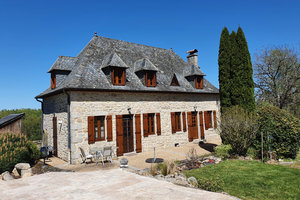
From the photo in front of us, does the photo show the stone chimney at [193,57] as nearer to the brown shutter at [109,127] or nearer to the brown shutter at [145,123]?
the brown shutter at [145,123]

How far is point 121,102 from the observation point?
11.8 m

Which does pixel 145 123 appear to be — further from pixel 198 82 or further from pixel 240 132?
pixel 198 82

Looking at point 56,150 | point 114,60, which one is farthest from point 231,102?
point 56,150

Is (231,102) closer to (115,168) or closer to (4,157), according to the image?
(115,168)

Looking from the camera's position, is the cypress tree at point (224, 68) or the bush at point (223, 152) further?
the cypress tree at point (224, 68)

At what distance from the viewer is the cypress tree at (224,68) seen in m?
12.6

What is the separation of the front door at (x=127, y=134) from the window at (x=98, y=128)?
42.3 inches

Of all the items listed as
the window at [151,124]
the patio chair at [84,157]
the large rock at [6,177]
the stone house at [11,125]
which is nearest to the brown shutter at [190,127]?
the window at [151,124]

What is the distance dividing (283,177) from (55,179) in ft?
26.7

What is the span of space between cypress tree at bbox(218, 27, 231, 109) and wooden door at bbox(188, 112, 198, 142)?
3.04m

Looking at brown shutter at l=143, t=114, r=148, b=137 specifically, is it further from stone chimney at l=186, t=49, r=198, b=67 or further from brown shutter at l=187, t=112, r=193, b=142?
stone chimney at l=186, t=49, r=198, b=67

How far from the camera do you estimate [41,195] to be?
18.2 ft

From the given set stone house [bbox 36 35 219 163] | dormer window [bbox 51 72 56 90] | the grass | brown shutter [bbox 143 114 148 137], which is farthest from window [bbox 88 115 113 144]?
the grass

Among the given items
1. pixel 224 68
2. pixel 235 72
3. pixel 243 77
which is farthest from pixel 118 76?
pixel 243 77
